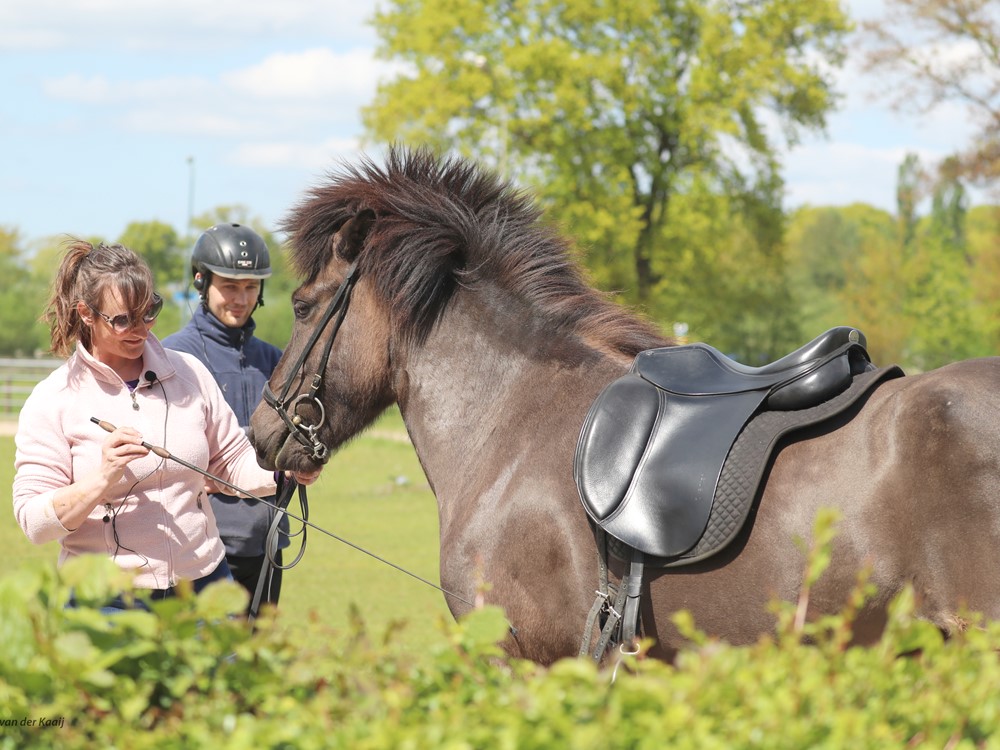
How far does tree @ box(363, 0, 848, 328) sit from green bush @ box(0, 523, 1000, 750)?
24.9 m

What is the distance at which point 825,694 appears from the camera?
1.62 m

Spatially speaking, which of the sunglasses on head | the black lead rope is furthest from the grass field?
the sunglasses on head

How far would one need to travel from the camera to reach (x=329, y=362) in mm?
3928

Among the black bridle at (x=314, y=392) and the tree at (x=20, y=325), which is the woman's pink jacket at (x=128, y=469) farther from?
the tree at (x=20, y=325)

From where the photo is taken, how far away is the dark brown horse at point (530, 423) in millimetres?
2830

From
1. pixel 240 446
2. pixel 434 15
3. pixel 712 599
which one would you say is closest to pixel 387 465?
pixel 434 15

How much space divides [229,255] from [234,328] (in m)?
0.36

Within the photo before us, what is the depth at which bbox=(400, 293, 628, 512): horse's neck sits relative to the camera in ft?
11.7

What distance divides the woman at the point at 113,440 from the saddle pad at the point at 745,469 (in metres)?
1.55

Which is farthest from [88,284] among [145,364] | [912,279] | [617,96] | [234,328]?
[912,279]

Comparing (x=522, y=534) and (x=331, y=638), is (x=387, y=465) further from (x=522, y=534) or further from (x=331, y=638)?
(x=331, y=638)

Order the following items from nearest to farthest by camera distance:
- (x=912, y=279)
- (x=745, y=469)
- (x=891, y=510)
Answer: (x=891, y=510) → (x=745, y=469) → (x=912, y=279)

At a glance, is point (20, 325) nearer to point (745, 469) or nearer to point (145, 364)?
point (145, 364)

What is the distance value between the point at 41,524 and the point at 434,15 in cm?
2620
